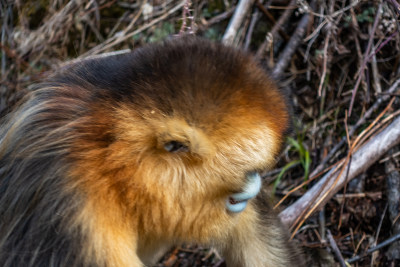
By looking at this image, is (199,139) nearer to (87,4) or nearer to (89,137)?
(89,137)

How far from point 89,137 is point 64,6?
10.6ft

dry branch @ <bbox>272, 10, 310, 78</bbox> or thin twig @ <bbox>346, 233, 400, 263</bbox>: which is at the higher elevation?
dry branch @ <bbox>272, 10, 310, 78</bbox>

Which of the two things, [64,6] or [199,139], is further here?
[64,6]

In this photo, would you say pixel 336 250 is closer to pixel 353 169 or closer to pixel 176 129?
pixel 353 169

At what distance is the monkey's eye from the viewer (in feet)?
7.29

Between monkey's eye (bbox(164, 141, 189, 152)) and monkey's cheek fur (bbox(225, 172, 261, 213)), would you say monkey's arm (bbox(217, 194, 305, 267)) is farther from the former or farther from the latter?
monkey's eye (bbox(164, 141, 189, 152))

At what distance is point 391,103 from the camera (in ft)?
13.1

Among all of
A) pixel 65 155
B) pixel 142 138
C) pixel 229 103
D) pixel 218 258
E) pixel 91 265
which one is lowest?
pixel 218 258

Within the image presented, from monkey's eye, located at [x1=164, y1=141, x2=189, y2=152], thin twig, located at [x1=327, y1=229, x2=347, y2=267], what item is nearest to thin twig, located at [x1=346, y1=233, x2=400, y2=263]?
thin twig, located at [x1=327, y1=229, x2=347, y2=267]

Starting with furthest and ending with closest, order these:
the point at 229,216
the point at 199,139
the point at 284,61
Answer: the point at 284,61 < the point at 229,216 < the point at 199,139

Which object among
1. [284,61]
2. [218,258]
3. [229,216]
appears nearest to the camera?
[229,216]

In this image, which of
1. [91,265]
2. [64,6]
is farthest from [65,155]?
[64,6]

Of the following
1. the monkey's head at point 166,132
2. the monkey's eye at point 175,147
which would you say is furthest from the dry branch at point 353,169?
the monkey's eye at point 175,147

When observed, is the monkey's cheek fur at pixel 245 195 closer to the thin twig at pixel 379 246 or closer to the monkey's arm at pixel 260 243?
the monkey's arm at pixel 260 243
